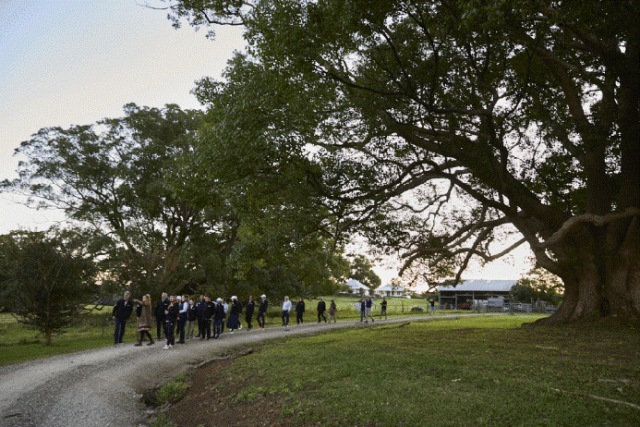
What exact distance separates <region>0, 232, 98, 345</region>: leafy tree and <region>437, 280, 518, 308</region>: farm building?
4349 cm

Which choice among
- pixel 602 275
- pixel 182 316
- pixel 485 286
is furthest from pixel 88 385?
pixel 485 286

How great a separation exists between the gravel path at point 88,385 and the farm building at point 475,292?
1737 inches

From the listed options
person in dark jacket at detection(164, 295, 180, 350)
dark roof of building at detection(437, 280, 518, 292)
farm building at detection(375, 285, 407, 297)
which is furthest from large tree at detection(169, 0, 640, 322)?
farm building at detection(375, 285, 407, 297)

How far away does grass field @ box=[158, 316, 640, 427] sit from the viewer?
5.39m

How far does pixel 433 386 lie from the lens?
6.66 metres

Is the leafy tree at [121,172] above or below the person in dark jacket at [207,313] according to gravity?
above

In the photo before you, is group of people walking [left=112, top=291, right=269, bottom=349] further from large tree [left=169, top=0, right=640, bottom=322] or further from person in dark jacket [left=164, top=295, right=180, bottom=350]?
large tree [left=169, top=0, right=640, bottom=322]

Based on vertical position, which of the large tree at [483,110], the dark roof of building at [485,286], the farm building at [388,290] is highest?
the large tree at [483,110]

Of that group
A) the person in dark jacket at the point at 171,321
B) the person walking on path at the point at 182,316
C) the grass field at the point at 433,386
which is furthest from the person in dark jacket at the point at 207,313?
the grass field at the point at 433,386

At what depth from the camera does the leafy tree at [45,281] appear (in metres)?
14.4

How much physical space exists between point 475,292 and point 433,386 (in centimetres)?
4888

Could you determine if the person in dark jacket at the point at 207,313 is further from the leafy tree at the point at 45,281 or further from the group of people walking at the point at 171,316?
the leafy tree at the point at 45,281

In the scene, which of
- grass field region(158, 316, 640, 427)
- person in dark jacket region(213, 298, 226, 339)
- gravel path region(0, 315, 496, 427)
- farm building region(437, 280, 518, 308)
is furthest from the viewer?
farm building region(437, 280, 518, 308)

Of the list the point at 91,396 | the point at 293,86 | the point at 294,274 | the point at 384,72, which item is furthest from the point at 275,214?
the point at 294,274
